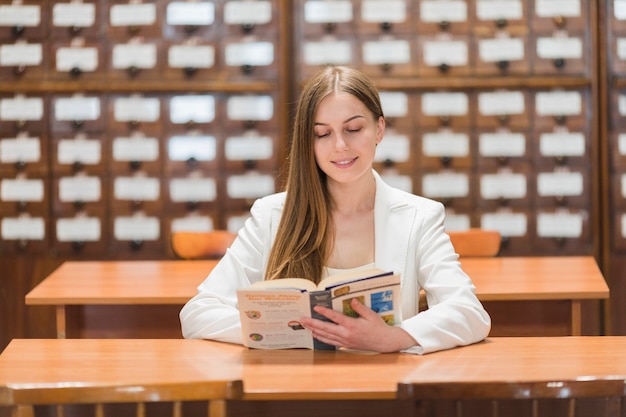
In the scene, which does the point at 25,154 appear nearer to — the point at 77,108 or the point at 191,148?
the point at 77,108

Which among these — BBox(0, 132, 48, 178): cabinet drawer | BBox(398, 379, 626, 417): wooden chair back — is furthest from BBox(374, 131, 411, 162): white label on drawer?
BBox(398, 379, 626, 417): wooden chair back

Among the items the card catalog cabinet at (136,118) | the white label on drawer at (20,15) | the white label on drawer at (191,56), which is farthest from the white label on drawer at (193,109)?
the white label on drawer at (20,15)

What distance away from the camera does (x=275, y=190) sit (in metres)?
5.27

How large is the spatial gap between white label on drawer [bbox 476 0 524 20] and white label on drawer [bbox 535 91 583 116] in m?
0.44

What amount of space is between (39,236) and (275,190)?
130 cm

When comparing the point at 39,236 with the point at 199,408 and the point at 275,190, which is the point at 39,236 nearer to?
the point at 275,190

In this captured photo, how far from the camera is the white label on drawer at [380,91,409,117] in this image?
5.22m

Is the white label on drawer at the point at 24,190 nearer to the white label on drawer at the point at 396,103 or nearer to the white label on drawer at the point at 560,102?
the white label on drawer at the point at 396,103

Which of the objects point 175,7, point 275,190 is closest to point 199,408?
point 275,190

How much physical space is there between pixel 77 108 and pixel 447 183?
2018 millimetres

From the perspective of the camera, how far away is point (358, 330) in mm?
2361

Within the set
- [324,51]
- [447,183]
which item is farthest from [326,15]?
[447,183]

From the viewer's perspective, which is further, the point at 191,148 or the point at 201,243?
the point at 191,148

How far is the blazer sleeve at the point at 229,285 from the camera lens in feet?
8.48
